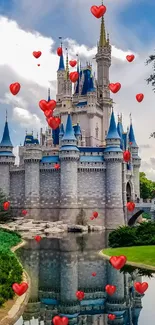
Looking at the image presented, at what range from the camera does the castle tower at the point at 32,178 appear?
56700 millimetres

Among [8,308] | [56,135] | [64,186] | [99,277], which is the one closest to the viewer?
[8,308]

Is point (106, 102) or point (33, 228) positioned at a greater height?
point (106, 102)

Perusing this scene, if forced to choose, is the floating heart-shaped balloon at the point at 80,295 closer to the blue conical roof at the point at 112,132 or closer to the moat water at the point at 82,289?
the moat water at the point at 82,289

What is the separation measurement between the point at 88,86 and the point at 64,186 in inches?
871

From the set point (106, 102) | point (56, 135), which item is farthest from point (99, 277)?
point (106, 102)

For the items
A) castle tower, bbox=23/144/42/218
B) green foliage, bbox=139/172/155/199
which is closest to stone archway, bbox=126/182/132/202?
castle tower, bbox=23/144/42/218

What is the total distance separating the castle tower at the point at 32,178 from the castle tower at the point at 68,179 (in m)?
3.91

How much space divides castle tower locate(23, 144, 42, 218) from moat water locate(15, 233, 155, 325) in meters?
26.3

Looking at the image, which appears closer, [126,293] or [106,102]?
[126,293]

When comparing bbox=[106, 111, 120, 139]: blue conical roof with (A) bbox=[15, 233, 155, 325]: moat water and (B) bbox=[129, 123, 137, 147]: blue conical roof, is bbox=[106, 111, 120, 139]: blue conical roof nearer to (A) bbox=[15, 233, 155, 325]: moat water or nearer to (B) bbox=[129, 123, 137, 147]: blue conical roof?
(B) bbox=[129, 123, 137, 147]: blue conical roof

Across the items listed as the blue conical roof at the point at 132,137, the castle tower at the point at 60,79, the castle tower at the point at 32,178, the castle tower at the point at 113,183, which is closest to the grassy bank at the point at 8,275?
the castle tower at the point at 113,183

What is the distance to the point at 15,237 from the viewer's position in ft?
119

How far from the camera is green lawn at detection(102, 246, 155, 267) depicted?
78.3 feet

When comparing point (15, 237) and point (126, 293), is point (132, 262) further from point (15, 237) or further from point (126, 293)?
point (15, 237)
